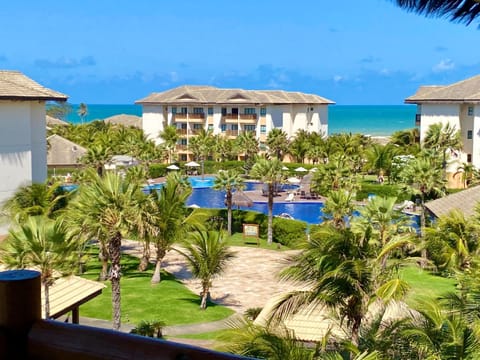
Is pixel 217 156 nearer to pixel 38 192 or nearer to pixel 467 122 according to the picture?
pixel 467 122

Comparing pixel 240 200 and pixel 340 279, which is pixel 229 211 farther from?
pixel 340 279

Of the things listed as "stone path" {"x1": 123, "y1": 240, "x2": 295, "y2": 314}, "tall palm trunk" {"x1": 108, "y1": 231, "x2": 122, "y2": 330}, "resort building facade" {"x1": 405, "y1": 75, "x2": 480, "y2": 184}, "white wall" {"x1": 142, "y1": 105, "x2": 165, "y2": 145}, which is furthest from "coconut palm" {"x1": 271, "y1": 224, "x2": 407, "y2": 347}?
"white wall" {"x1": 142, "y1": 105, "x2": 165, "y2": 145}

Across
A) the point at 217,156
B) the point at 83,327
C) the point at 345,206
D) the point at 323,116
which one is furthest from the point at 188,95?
the point at 83,327

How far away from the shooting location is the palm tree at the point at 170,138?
67.9 meters

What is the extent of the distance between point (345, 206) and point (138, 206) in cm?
1315

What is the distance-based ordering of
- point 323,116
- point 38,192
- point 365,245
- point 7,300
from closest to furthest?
point 7,300
point 365,245
point 38,192
point 323,116

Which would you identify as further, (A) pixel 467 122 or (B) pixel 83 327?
(A) pixel 467 122

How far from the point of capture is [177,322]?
68.4 feet

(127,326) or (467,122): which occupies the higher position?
(467,122)

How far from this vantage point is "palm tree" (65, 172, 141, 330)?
58.5 feet

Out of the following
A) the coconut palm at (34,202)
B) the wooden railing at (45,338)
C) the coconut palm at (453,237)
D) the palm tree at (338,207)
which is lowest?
the coconut palm at (453,237)

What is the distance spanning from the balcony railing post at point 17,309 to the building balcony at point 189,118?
7034 centimetres

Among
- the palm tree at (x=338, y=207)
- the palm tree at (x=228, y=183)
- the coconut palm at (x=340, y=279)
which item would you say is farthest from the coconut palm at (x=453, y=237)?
the palm tree at (x=228, y=183)

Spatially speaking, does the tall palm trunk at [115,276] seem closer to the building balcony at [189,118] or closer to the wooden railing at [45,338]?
the wooden railing at [45,338]
